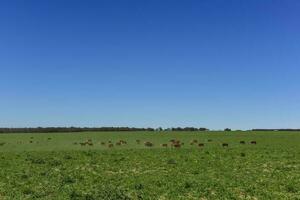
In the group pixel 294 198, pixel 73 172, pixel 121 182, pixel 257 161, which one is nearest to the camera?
pixel 294 198

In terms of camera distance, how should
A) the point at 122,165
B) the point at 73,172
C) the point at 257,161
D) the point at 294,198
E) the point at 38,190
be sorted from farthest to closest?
the point at 257,161 < the point at 122,165 < the point at 73,172 < the point at 38,190 < the point at 294,198

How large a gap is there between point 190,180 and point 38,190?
799 centimetres

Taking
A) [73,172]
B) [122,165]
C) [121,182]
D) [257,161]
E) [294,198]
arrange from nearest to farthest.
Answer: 1. [294,198]
2. [121,182]
3. [73,172]
4. [122,165]
5. [257,161]

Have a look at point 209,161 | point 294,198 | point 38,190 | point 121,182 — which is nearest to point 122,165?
point 209,161

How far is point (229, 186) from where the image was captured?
91.7 feet

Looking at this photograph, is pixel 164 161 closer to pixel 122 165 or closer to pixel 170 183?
pixel 122 165

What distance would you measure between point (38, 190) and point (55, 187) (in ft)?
3.43

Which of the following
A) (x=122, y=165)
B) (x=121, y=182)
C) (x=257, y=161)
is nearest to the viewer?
(x=121, y=182)

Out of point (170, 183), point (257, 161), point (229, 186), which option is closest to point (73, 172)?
point (170, 183)

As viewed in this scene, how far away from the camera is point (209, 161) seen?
41656 mm

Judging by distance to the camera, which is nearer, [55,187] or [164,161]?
[55,187]

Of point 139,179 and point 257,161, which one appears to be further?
point 257,161

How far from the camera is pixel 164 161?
4206 centimetres

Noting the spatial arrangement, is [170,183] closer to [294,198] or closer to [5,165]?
[294,198]
